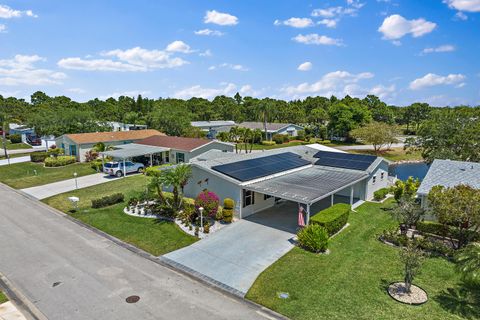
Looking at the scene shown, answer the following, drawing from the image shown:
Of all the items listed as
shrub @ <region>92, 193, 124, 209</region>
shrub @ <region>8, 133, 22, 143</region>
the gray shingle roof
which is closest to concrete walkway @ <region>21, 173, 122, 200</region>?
shrub @ <region>92, 193, 124, 209</region>

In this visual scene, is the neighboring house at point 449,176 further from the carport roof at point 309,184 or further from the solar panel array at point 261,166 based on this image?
the solar panel array at point 261,166

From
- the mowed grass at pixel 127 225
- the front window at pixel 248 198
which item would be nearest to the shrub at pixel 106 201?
the mowed grass at pixel 127 225

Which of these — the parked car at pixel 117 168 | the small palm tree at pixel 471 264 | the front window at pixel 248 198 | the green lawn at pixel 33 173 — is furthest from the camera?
the parked car at pixel 117 168

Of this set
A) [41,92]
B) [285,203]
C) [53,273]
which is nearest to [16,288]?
[53,273]

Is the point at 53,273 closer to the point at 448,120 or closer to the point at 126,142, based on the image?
the point at 126,142

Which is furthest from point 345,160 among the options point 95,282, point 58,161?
point 58,161

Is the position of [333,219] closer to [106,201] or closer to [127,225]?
[127,225]
